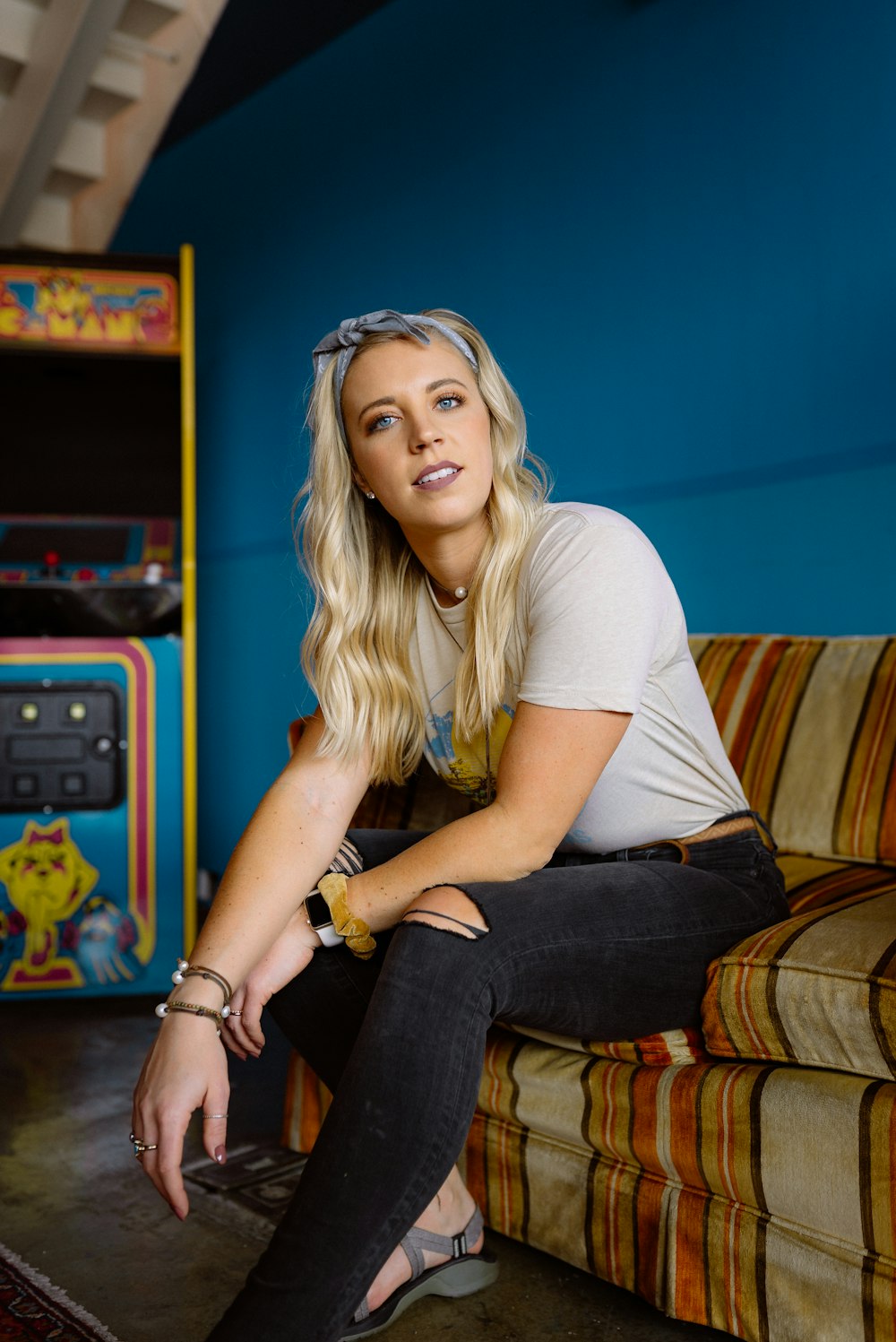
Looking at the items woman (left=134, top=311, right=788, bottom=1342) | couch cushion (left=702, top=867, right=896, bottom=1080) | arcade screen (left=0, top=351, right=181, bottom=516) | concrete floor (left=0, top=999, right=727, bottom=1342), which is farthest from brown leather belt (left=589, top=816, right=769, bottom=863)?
arcade screen (left=0, top=351, right=181, bottom=516)

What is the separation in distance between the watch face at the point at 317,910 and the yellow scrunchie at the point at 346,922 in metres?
0.03

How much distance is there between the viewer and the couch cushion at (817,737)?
1786mm

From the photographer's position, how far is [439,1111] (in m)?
1.04

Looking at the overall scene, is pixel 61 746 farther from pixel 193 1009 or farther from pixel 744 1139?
pixel 744 1139

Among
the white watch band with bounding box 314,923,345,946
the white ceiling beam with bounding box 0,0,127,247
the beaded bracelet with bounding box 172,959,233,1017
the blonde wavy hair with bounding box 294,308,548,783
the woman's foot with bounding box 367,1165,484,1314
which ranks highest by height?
the white ceiling beam with bounding box 0,0,127,247

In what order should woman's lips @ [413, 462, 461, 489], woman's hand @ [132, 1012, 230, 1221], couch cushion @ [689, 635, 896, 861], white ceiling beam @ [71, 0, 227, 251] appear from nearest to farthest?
1. woman's hand @ [132, 1012, 230, 1221]
2. woman's lips @ [413, 462, 461, 489]
3. couch cushion @ [689, 635, 896, 861]
4. white ceiling beam @ [71, 0, 227, 251]

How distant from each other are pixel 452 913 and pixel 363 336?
30.4 inches

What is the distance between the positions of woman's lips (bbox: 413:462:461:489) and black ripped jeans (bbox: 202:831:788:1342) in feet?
1.65

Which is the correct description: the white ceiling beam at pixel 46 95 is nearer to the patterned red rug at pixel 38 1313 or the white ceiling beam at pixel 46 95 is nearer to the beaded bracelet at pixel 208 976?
the beaded bracelet at pixel 208 976

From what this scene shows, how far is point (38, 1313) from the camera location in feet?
4.59

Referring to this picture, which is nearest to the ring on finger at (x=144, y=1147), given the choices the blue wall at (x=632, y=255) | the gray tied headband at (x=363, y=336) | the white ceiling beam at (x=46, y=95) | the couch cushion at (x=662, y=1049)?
the couch cushion at (x=662, y=1049)

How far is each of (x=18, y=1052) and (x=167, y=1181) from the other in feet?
5.04

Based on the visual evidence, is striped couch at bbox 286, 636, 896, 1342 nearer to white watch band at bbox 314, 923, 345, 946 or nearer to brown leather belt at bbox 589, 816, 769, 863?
brown leather belt at bbox 589, 816, 769, 863

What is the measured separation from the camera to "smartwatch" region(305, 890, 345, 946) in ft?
4.50
